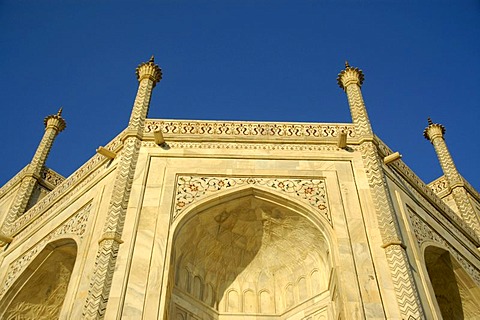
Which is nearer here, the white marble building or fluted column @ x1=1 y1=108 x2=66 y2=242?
the white marble building

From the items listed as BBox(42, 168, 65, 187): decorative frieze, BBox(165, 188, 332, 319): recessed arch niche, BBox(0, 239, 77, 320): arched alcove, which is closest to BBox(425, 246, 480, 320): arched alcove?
BBox(165, 188, 332, 319): recessed arch niche

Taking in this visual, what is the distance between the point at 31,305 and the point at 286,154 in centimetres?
553

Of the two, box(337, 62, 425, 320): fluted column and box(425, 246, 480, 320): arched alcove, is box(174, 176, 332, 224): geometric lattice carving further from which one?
box(425, 246, 480, 320): arched alcove

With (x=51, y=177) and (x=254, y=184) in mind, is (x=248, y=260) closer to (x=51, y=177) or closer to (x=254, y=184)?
(x=254, y=184)

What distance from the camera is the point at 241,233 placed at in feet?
28.9

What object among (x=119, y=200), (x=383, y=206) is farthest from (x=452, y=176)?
(x=119, y=200)

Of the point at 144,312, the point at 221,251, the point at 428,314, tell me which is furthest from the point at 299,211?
the point at 144,312

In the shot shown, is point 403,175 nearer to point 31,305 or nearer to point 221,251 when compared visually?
point 221,251

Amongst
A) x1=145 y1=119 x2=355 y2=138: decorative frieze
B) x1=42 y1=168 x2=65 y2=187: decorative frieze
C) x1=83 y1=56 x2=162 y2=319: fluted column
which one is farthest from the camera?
x1=42 y1=168 x2=65 y2=187: decorative frieze

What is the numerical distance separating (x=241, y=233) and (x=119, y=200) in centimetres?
217

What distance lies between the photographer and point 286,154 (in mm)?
8922

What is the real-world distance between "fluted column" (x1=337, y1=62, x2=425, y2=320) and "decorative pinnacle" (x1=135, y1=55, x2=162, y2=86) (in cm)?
378

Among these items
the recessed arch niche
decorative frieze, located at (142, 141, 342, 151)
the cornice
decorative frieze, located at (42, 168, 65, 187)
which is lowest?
the recessed arch niche

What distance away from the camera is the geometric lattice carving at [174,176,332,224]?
26.7 ft
